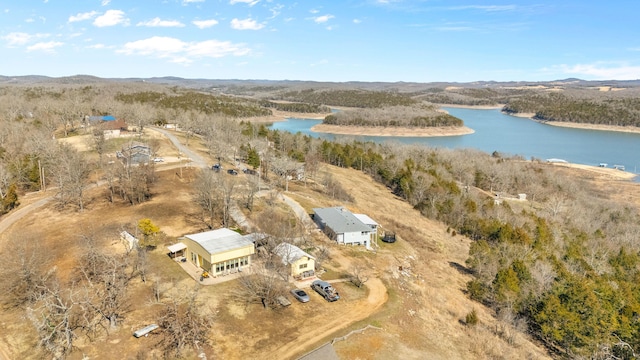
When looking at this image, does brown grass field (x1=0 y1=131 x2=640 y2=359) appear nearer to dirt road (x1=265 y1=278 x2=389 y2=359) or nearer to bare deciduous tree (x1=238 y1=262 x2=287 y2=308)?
dirt road (x1=265 y1=278 x2=389 y2=359)

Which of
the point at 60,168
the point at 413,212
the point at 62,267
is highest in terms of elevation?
the point at 60,168

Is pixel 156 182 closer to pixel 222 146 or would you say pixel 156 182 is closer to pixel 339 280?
pixel 222 146

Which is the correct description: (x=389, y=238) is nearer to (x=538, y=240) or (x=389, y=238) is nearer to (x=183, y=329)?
(x=538, y=240)

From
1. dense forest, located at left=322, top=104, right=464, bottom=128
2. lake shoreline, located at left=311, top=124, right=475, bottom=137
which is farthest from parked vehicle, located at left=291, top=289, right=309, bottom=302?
dense forest, located at left=322, top=104, right=464, bottom=128

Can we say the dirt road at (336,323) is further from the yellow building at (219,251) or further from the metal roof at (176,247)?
the metal roof at (176,247)

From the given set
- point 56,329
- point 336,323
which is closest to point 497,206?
point 336,323

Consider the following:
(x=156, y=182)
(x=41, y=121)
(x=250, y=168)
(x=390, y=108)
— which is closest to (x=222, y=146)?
(x=250, y=168)

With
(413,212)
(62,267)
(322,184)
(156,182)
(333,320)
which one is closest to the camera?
(333,320)

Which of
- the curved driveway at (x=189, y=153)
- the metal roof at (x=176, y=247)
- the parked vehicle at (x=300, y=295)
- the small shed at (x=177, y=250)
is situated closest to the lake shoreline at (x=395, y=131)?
the curved driveway at (x=189, y=153)
